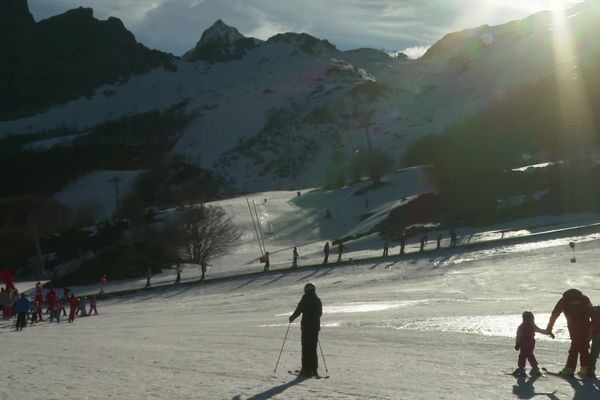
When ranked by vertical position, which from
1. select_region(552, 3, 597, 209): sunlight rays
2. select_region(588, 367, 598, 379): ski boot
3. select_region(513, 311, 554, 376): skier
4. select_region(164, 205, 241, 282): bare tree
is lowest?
select_region(588, 367, 598, 379): ski boot

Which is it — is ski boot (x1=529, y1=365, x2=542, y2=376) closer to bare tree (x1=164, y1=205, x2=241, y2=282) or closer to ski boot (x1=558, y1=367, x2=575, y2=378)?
ski boot (x1=558, y1=367, x2=575, y2=378)

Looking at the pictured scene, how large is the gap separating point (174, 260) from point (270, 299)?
77.3 ft

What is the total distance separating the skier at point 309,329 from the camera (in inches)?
483

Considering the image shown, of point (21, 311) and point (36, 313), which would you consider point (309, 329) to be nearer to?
point (21, 311)

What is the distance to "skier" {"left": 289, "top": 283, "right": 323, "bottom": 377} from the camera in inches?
483

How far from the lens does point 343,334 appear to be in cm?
1745

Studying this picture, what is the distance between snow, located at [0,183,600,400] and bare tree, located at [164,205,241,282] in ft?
44.6

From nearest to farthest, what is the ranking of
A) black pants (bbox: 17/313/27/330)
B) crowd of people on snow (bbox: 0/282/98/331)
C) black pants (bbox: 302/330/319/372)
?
black pants (bbox: 302/330/319/372) → black pants (bbox: 17/313/27/330) → crowd of people on snow (bbox: 0/282/98/331)

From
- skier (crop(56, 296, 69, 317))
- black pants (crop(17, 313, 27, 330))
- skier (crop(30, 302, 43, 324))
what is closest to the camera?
black pants (crop(17, 313, 27, 330))

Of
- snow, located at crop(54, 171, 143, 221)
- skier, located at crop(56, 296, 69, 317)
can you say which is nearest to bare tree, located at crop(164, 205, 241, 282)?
skier, located at crop(56, 296, 69, 317)

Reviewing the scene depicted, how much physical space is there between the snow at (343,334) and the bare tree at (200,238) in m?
13.6

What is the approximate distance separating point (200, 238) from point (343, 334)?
3871 centimetres

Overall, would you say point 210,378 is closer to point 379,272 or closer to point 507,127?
point 379,272

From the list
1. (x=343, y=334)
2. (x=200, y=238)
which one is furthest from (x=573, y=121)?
(x=343, y=334)
